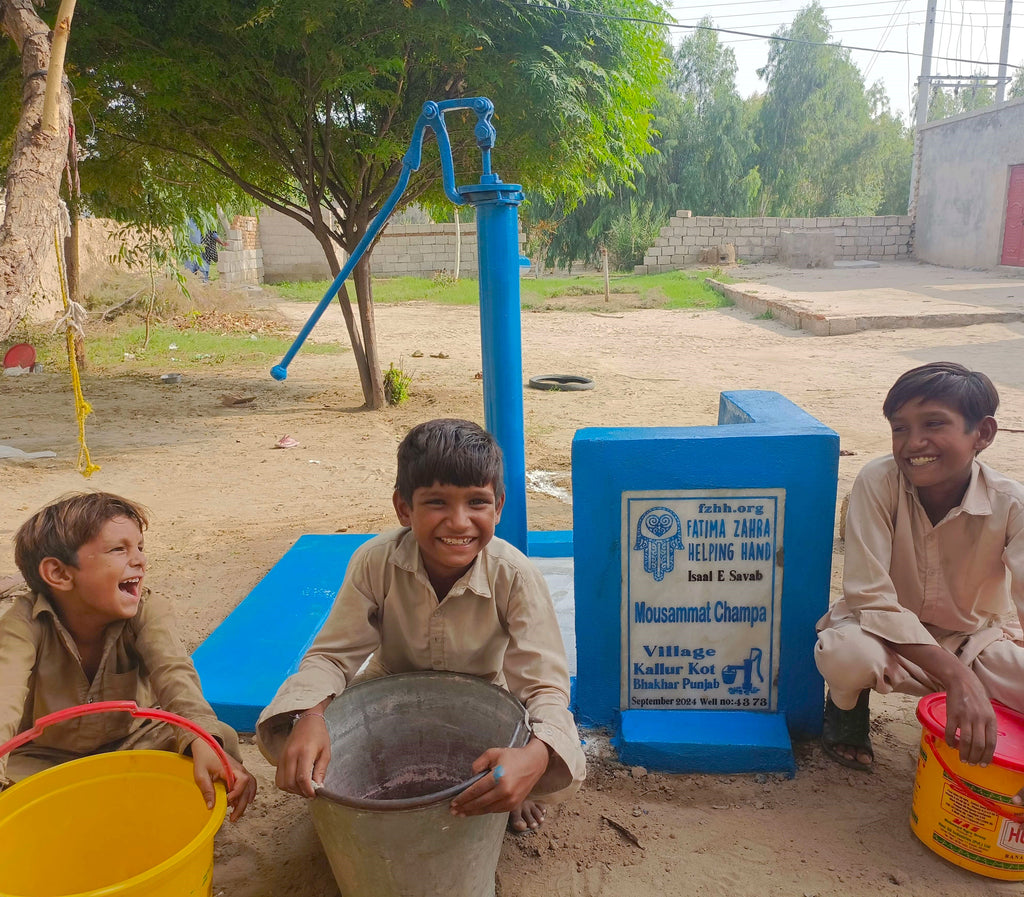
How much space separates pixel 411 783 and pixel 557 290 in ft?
51.3

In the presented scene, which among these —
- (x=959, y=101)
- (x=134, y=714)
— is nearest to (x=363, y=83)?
(x=134, y=714)

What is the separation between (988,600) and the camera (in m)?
2.00

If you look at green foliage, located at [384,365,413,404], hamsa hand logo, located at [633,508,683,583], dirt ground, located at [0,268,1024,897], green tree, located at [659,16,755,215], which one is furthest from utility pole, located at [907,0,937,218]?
hamsa hand logo, located at [633,508,683,583]

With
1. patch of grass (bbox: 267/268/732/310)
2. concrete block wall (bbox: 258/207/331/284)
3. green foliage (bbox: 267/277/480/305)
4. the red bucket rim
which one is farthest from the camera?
concrete block wall (bbox: 258/207/331/284)

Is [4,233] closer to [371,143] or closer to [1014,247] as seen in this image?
[371,143]

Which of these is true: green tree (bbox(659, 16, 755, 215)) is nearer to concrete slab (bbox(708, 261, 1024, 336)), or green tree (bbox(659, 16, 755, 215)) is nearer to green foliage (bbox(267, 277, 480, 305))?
concrete slab (bbox(708, 261, 1024, 336))

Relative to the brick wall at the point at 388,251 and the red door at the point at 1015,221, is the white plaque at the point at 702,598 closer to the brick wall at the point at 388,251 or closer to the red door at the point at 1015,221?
the red door at the point at 1015,221

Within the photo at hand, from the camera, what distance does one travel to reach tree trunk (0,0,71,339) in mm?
2459

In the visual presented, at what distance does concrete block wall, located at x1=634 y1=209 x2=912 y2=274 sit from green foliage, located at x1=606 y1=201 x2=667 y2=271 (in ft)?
3.01

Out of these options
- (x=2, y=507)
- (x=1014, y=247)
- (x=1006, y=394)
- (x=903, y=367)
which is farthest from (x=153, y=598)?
(x=1014, y=247)

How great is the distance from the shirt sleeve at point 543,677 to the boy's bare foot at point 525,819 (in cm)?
30

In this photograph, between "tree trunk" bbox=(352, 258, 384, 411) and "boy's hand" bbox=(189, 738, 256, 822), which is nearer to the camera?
"boy's hand" bbox=(189, 738, 256, 822)

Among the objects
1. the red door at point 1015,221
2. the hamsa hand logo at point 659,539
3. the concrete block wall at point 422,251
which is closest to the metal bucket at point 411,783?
the hamsa hand logo at point 659,539

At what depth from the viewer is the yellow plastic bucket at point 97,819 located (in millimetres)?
1373
